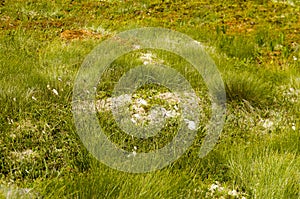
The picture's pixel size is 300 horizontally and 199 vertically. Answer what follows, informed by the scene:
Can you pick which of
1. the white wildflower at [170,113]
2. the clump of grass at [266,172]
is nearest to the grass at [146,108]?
the clump of grass at [266,172]

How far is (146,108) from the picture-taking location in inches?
189

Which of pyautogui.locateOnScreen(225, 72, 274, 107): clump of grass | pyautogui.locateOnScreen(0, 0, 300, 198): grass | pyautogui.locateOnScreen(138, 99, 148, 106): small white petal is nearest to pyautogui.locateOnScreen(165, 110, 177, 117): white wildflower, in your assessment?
pyautogui.locateOnScreen(0, 0, 300, 198): grass

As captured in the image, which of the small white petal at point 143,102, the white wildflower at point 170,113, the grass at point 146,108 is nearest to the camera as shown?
the grass at point 146,108

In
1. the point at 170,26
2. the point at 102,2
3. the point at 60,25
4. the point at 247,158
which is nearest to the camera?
the point at 247,158

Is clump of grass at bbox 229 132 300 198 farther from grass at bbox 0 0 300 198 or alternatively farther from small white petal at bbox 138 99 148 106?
small white petal at bbox 138 99 148 106

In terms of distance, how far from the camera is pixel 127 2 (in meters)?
12.6

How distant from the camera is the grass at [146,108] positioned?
10.5ft

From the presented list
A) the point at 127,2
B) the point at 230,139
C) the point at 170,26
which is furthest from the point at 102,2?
the point at 230,139

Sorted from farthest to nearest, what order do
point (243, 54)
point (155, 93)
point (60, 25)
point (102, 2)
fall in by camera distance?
point (102, 2) → point (60, 25) → point (243, 54) → point (155, 93)

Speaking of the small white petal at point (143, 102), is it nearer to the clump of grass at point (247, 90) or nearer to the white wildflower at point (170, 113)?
the white wildflower at point (170, 113)

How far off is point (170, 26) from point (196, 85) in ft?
A: 15.1

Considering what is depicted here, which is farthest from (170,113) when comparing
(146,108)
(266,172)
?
(266,172)

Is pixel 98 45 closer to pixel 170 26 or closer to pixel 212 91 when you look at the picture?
pixel 212 91

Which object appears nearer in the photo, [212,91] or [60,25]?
[212,91]
